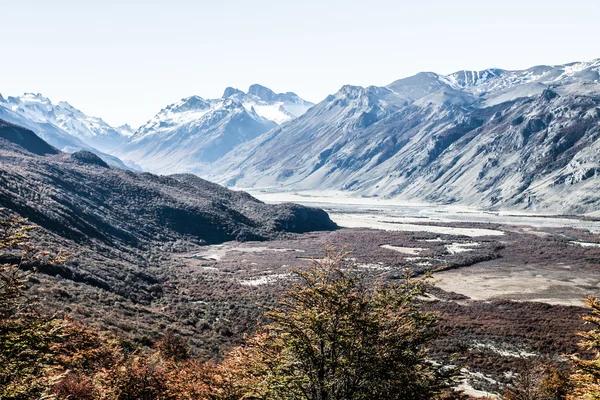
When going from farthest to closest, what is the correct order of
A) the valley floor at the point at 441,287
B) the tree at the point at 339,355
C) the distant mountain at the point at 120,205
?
the distant mountain at the point at 120,205 < the valley floor at the point at 441,287 < the tree at the point at 339,355

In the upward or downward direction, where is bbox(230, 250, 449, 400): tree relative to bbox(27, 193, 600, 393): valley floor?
upward

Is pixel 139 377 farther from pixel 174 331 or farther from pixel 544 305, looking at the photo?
pixel 544 305

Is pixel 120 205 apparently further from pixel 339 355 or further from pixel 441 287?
pixel 339 355

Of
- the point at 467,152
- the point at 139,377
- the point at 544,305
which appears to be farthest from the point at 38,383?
the point at 467,152

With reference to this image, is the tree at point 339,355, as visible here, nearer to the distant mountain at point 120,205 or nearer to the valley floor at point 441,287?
the valley floor at point 441,287

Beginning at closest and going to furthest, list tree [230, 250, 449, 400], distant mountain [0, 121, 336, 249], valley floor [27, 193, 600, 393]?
tree [230, 250, 449, 400] → valley floor [27, 193, 600, 393] → distant mountain [0, 121, 336, 249]

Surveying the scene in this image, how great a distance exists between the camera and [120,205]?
83.8 meters

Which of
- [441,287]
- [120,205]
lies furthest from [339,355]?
[120,205]

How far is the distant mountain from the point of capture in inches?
2338

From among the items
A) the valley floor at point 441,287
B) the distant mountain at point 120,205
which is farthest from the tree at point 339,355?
the distant mountain at point 120,205

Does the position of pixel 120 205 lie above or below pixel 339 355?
below

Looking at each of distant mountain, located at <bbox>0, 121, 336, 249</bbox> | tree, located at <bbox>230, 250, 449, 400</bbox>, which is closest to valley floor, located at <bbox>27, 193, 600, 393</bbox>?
tree, located at <bbox>230, 250, 449, 400</bbox>

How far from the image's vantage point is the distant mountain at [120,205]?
195 ft

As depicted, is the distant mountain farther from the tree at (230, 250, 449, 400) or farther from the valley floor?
the tree at (230, 250, 449, 400)
